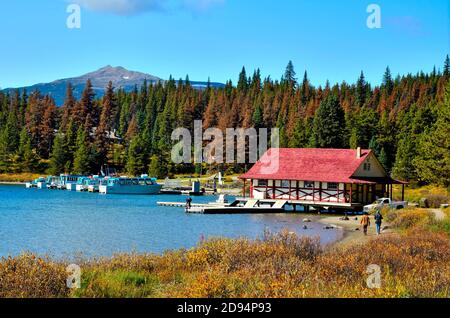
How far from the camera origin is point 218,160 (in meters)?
99.4

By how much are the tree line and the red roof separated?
6.83 meters

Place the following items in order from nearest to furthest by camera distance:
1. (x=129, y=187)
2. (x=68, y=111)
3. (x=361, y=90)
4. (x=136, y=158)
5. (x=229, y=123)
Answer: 1. (x=129, y=187)
2. (x=136, y=158)
3. (x=229, y=123)
4. (x=68, y=111)
5. (x=361, y=90)

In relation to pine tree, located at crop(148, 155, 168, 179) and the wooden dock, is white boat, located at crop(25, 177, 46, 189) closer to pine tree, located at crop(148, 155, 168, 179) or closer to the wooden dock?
pine tree, located at crop(148, 155, 168, 179)

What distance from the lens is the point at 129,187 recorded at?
3492 inches

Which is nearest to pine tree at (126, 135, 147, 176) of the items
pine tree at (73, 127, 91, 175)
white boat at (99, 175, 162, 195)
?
pine tree at (73, 127, 91, 175)

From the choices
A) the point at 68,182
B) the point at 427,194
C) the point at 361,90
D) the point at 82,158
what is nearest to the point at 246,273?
the point at 427,194

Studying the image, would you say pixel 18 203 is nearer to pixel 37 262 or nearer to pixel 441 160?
pixel 441 160

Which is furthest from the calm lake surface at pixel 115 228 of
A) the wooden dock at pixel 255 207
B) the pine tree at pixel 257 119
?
the pine tree at pixel 257 119

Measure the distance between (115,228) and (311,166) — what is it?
71.7 ft

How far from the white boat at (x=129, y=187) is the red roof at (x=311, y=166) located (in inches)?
1241

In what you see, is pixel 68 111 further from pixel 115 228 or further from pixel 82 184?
pixel 115 228

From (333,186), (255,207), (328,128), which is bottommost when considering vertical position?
(255,207)

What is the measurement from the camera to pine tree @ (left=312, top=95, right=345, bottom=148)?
9194 centimetres

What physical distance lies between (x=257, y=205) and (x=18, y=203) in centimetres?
2794
